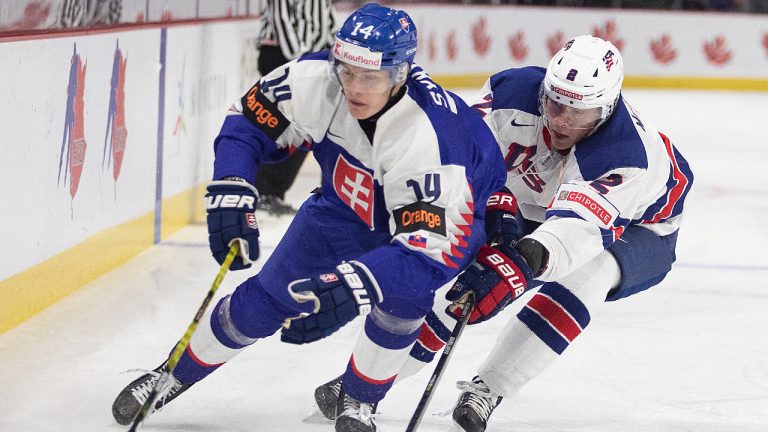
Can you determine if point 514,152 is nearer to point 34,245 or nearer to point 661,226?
point 661,226

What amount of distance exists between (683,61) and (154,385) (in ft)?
32.8

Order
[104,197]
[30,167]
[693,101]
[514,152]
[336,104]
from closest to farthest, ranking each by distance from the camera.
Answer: [336,104] < [514,152] < [30,167] < [104,197] < [693,101]

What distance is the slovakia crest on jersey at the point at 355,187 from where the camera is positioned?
2.47 metres

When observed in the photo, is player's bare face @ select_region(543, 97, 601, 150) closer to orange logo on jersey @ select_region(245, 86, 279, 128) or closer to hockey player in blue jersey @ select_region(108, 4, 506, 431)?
hockey player in blue jersey @ select_region(108, 4, 506, 431)

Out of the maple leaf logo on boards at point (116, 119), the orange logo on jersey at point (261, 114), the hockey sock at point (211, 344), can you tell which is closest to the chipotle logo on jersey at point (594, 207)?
the orange logo on jersey at point (261, 114)

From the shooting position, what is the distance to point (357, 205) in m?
2.51

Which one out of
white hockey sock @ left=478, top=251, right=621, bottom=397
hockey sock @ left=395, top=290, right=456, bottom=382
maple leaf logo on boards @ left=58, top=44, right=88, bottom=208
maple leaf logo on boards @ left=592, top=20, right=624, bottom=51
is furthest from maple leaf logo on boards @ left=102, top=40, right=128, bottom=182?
maple leaf logo on boards @ left=592, top=20, right=624, bottom=51

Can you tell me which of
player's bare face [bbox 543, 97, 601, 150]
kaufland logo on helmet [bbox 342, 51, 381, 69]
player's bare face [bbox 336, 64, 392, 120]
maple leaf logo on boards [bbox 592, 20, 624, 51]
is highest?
kaufland logo on helmet [bbox 342, 51, 381, 69]

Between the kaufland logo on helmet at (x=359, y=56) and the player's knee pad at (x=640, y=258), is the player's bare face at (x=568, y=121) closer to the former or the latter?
→ the player's knee pad at (x=640, y=258)

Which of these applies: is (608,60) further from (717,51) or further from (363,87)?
(717,51)

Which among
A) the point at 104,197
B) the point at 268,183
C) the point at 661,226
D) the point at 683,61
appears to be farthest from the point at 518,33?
the point at 661,226

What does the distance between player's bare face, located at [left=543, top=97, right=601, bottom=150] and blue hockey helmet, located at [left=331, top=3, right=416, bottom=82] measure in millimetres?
460

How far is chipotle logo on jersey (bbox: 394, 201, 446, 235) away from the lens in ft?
7.63

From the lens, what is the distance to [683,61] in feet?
38.5
